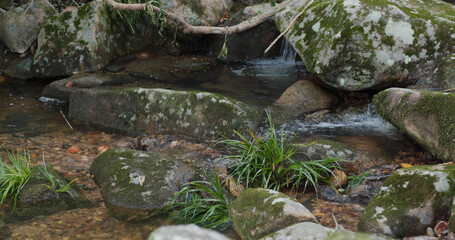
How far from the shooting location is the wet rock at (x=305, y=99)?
19.6 ft

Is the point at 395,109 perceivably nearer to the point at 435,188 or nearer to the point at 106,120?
the point at 435,188

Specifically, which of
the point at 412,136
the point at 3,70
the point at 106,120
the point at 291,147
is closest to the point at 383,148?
the point at 412,136

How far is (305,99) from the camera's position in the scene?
19.8ft

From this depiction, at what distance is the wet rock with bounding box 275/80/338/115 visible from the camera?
596 centimetres

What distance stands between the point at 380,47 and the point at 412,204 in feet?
9.14

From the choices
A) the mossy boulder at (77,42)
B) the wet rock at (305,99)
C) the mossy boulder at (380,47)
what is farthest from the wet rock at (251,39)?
the mossy boulder at (380,47)

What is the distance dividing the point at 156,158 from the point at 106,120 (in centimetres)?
178

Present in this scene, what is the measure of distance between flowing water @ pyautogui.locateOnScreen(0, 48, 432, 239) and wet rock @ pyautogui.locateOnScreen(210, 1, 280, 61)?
22 centimetres

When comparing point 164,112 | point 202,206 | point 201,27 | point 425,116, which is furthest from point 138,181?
point 201,27

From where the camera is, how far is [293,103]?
6.05 metres

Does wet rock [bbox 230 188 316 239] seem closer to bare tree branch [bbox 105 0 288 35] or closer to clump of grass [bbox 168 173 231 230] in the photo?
clump of grass [bbox 168 173 231 230]

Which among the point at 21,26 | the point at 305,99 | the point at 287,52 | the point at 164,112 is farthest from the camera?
the point at 287,52

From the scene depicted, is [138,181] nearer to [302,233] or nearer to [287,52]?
[302,233]

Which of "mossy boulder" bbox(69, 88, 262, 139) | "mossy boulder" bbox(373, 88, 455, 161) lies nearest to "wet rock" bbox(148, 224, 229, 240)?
"mossy boulder" bbox(373, 88, 455, 161)
